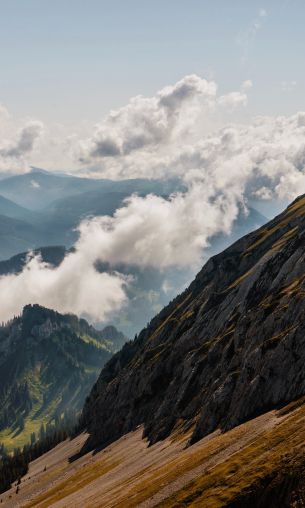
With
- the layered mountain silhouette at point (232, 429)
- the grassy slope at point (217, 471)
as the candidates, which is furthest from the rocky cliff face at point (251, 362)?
the grassy slope at point (217, 471)

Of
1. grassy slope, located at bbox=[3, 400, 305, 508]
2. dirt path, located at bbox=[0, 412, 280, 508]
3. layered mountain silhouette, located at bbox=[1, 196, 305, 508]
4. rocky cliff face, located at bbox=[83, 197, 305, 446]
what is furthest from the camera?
rocky cliff face, located at bbox=[83, 197, 305, 446]

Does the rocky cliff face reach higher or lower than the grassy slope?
higher

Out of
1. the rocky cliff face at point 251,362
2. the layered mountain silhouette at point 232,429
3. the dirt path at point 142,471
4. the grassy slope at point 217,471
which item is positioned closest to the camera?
the grassy slope at point 217,471

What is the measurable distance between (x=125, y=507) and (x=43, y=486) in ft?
418

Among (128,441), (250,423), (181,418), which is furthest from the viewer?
(128,441)

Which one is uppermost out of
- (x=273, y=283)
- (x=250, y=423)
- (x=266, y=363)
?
(x=273, y=283)

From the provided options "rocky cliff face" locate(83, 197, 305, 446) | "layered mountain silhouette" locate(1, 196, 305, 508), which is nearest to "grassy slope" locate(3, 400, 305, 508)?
"layered mountain silhouette" locate(1, 196, 305, 508)

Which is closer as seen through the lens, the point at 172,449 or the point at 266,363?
the point at 266,363

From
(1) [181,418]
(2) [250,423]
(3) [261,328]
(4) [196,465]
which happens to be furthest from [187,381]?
(4) [196,465]

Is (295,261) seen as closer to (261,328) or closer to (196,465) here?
(261,328)

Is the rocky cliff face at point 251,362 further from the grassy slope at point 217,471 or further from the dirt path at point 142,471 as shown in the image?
the grassy slope at point 217,471

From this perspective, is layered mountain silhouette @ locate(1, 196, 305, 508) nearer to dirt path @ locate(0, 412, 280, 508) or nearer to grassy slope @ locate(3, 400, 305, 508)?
grassy slope @ locate(3, 400, 305, 508)

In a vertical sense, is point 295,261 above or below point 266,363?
above

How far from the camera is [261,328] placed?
462ft
